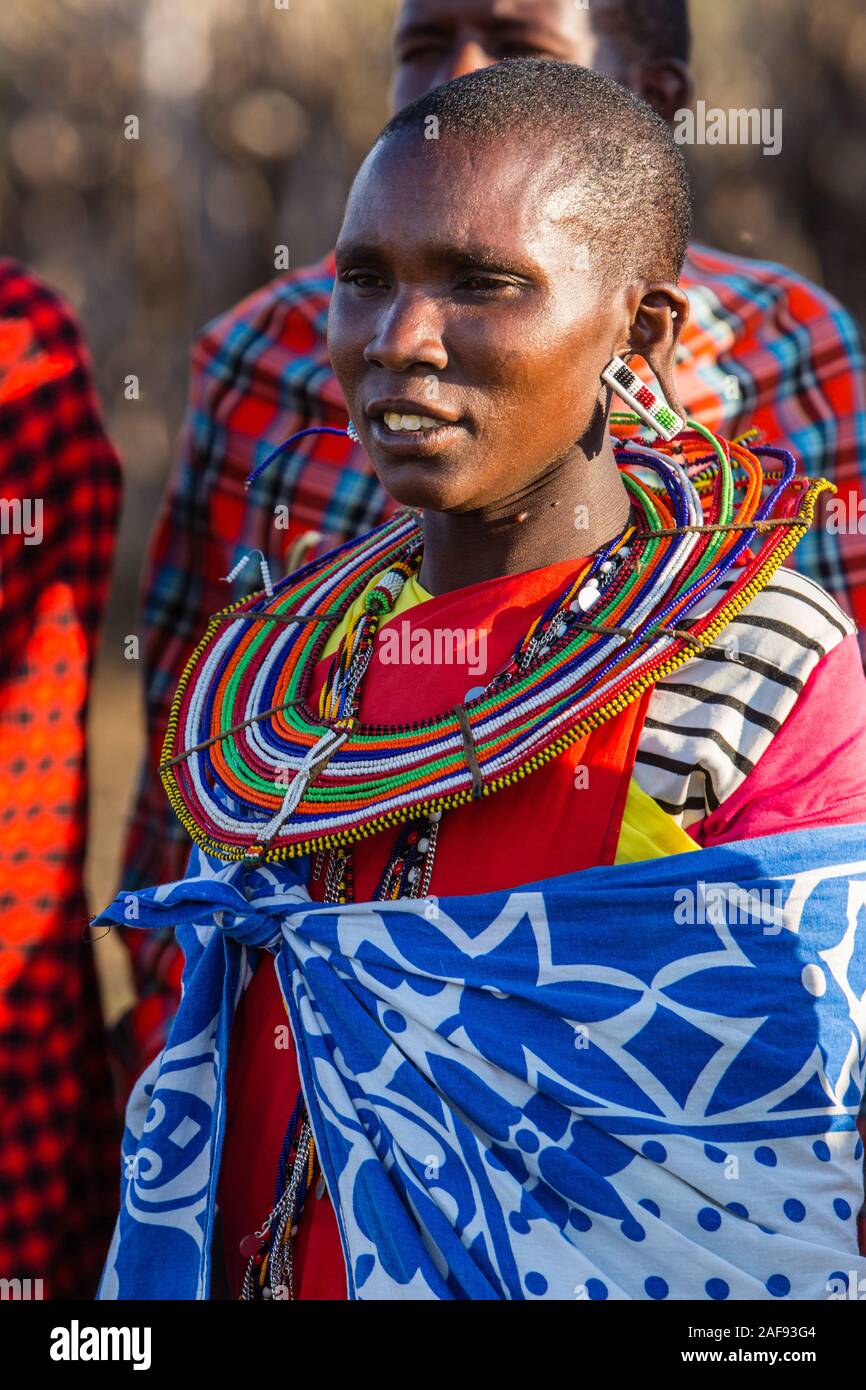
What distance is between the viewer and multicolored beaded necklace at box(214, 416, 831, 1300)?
191cm

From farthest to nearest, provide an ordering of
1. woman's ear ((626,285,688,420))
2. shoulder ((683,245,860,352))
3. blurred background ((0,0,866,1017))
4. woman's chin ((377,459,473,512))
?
blurred background ((0,0,866,1017)) < shoulder ((683,245,860,352)) < woman's ear ((626,285,688,420)) < woman's chin ((377,459,473,512))

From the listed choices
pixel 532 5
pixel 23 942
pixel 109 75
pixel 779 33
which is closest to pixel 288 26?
pixel 109 75

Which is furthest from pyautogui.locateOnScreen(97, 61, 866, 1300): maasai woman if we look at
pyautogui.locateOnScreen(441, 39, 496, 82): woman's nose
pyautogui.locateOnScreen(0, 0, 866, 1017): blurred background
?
pyautogui.locateOnScreen(0, 0, 866, 1017): blurred background

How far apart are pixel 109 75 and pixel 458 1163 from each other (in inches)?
291

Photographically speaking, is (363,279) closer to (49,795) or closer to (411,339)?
(411,339)

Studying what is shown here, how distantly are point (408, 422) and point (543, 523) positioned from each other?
0.25m

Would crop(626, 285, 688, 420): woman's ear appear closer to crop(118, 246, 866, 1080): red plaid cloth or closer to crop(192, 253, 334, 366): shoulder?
crop(118, 246, 866, 1080): red plaid cloth

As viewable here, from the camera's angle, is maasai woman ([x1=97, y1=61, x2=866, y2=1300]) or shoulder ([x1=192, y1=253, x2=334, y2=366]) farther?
shoulder ([x1=192, y1=253, x2=334, y2=366])

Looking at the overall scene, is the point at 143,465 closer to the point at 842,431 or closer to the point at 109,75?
the point at 109,75

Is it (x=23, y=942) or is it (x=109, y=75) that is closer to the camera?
(x=23, y=942)

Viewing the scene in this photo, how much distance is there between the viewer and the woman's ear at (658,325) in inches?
79.0

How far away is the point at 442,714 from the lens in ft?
6.51

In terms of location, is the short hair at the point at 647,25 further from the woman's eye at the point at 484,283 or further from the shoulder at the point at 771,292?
the woman's eye at the point at 484,283
